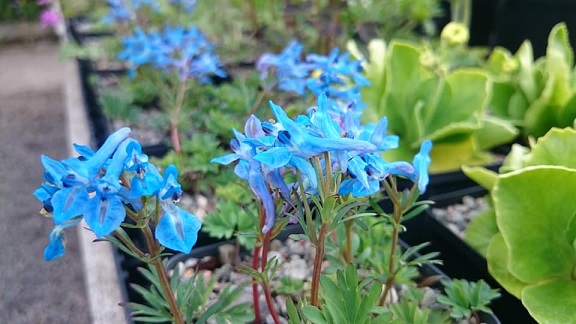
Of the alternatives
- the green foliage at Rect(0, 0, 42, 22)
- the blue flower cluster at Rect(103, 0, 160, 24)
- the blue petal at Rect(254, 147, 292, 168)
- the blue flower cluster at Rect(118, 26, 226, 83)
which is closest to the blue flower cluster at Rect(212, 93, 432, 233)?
the blue petal at Rect(254, 147, 292, 168)

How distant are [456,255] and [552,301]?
23 cm

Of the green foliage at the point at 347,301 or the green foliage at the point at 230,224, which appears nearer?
the green foliage at the point at 347,301

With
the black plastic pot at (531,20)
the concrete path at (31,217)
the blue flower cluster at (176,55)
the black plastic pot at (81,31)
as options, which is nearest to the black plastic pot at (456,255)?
the blue flower cluster at (176,55)

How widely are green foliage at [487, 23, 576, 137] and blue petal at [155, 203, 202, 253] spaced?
103 centimetres

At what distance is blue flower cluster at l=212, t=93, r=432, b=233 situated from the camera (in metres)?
0.51

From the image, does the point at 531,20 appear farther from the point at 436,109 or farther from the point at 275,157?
the point at 275,157

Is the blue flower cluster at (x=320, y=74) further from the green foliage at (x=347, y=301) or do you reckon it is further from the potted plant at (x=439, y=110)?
the green foliage at (x=347, y=301)

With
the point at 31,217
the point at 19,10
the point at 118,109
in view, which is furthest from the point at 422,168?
the point at 19,10

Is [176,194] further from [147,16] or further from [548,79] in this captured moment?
[147,16]

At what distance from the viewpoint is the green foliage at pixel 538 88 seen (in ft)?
4.19

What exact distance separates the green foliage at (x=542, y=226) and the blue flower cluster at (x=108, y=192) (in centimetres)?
53

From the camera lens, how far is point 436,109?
4.51 ft

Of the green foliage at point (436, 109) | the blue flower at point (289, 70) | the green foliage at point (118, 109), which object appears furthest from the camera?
the green foliage at point (118, 109)

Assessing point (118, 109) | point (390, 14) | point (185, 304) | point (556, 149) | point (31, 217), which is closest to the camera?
point (185, 304)
